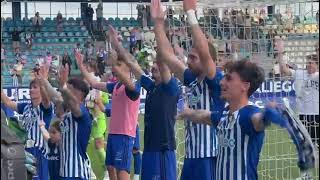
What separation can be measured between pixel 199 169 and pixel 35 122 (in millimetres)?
2479

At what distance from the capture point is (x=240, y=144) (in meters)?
4.80

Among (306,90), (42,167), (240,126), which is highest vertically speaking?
(240,126)

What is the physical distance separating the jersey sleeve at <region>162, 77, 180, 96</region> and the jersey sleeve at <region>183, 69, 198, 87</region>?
64 cm

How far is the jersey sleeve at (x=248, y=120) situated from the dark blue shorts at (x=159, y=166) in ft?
8.13

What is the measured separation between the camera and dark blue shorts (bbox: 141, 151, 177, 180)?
7148mm

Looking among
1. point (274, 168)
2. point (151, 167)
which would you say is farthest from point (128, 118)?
point (274, 168)

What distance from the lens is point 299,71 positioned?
9.41 meters

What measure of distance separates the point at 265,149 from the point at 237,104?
22.8 ft

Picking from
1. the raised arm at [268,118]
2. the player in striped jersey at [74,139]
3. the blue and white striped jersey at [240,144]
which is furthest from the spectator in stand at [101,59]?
the raised arm at [268,118]

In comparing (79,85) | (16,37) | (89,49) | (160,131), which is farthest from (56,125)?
(16,37)

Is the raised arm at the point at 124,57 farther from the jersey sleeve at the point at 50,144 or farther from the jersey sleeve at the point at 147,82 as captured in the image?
the jersey sleeve at the point at 50,144

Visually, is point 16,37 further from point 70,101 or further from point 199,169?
point 199,169

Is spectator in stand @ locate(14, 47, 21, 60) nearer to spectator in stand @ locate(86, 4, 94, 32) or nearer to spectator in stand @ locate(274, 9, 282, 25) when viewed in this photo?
spectator in stand @ locate(86, 4, 94, 32)

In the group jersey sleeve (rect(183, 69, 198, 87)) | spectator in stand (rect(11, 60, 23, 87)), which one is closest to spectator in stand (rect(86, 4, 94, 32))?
spectator in stand (rect(11, 60, 23, 87))
